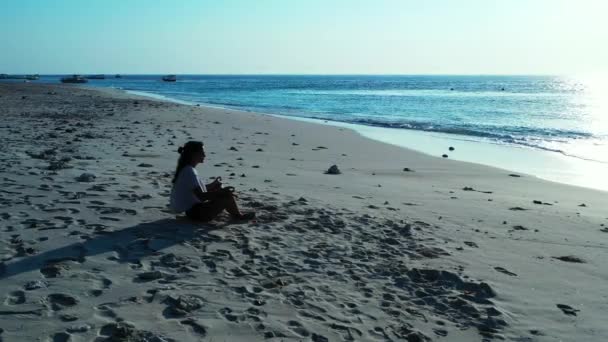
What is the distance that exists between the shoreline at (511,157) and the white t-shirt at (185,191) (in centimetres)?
878

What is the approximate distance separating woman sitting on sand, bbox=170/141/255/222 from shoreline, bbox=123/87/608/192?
27.8ft

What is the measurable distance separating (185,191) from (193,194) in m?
0.11

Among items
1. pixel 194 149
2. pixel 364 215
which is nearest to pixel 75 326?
pixel 194 149

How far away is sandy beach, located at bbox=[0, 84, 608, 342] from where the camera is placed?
4023mm

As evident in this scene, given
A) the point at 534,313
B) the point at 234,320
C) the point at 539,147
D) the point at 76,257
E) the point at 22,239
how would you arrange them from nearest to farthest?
the point at 234,320, the point at 534,313, the point at 76,257, the point at 22,239, the point at 539,147

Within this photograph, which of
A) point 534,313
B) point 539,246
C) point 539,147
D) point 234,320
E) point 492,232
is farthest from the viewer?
point 539,147

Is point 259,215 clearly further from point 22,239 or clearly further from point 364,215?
point 22,239

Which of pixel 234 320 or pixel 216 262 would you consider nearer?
pixel 234 320

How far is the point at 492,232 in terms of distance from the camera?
692cm

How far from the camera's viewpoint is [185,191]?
651cm

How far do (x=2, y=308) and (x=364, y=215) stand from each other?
469 centimetres

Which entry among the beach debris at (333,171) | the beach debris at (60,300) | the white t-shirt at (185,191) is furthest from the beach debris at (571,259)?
the beach debris at (333,171)

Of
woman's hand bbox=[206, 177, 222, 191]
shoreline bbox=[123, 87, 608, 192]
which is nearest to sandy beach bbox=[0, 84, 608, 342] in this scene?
woman's hand bbox=[206, 177, 222, 191]

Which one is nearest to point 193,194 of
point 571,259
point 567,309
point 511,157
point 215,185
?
point 215,185
